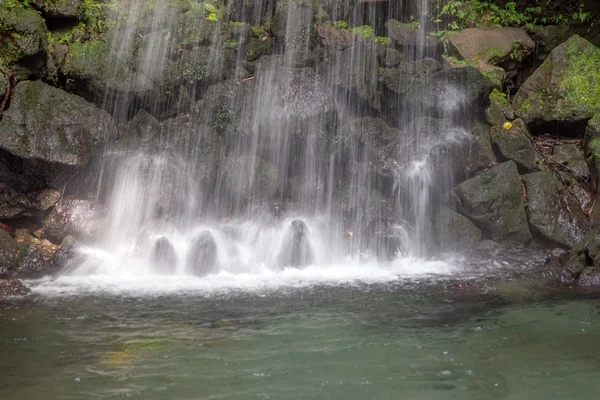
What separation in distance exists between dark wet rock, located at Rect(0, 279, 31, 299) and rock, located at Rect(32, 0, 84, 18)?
7.34 meters

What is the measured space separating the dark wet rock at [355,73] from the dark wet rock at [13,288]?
26.7ft

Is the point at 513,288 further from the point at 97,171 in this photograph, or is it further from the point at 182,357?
the point at 97,171

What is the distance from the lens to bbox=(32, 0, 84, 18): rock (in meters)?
12.1

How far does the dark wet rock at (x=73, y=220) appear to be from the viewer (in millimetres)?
10328

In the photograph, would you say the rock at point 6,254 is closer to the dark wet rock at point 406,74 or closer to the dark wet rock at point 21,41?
the dark wet rock at point 21,41

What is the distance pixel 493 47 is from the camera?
13.5m

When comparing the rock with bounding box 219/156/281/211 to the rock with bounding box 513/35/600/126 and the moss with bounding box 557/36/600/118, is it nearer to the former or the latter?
the rock with bounding box 513/35/600/126

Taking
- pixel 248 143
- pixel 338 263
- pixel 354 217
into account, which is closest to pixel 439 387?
pixel 338 263

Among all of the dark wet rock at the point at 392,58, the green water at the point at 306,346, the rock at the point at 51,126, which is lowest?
the green water at the point at 306,346

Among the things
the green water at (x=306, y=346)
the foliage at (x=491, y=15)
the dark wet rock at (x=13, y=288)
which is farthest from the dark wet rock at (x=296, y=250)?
the foliage at (x=491, y=15)

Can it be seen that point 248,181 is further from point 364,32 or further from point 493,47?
point 493,47

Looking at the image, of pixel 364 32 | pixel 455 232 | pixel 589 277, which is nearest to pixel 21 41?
pixel 364 32

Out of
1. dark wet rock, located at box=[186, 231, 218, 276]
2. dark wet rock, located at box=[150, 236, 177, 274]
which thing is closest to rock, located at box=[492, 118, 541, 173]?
dark wet rock, located at box=[186, 231, 218, 276]

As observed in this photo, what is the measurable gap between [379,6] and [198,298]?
35.6 ft
